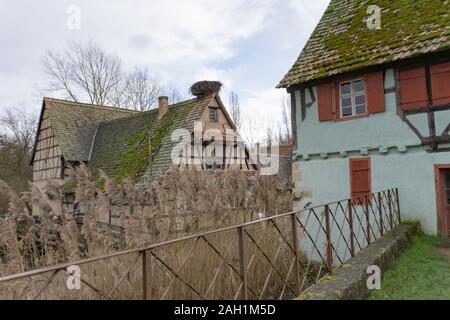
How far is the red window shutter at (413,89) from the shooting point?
7.71 meters

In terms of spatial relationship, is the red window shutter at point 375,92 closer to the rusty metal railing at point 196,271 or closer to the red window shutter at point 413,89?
the red window shutter at point 413,89

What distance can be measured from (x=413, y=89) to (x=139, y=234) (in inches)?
271

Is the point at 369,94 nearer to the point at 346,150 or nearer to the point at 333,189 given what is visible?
the point at 346,150

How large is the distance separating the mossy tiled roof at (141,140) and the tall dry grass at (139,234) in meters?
6.91

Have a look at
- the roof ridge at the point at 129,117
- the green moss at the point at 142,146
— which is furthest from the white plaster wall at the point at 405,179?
the roof ridge at the point at 129,117

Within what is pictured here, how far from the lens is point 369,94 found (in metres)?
8.43

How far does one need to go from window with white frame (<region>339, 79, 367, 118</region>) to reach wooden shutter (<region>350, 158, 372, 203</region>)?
1.26 m

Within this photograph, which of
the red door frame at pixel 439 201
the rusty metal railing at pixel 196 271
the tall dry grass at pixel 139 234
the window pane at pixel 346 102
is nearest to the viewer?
the rusty metal railing at pixel 196 271

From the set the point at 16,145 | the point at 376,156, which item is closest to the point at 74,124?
the point at 16,145

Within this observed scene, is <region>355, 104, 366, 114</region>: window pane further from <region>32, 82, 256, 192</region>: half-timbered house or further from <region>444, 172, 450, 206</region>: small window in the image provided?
<region>32, 82, 256, 192</region>: half-timbered house

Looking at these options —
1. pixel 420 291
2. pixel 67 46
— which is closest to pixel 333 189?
pixel 420 291

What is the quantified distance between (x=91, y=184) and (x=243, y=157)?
12924mm

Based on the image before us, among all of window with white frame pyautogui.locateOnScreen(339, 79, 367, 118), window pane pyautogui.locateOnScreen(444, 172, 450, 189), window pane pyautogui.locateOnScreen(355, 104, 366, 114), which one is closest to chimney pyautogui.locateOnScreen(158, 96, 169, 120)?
window with white frame pyautogui.locateOnScreen(339, 79, 367, 118)

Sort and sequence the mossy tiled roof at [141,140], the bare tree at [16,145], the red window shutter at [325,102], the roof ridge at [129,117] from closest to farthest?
the red window shutter at [325,102] < the mossy tiled roof at [141,140] < the roof ridge at [129,117] < the bare tree at [16,145]
